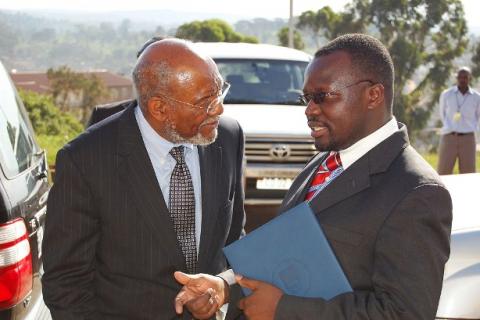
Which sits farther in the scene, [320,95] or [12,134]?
[12,134]

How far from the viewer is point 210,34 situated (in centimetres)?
5125

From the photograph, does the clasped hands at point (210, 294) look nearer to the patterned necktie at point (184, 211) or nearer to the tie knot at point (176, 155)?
the patterned necktie at point (184, 211)

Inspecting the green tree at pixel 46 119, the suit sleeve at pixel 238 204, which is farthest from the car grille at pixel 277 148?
the green tree at pixel 46 119

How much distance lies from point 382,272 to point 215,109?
916 millimetres

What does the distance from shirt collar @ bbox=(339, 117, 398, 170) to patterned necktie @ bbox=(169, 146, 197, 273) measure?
650 millimetres

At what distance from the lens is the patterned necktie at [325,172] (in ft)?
7.55

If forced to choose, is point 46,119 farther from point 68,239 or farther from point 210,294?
point 210,294

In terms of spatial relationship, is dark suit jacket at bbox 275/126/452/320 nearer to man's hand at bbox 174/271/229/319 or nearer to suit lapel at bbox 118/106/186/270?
man's hand at bbox 174/271/229/319

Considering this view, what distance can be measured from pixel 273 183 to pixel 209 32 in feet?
145

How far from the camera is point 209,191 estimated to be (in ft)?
8.71

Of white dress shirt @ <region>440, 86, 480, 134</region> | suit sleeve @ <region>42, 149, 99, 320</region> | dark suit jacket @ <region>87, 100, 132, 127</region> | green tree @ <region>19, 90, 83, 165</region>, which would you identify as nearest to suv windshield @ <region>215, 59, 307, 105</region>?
white dress shirt @ <region>440, 86, 480, 134</region>

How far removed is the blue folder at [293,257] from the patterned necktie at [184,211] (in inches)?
17.4

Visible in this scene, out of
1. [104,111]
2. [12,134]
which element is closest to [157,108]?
[12,134]

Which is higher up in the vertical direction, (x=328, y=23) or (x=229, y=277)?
(x=229, y=277)
